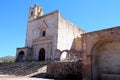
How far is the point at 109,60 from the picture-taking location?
12203 millimetres

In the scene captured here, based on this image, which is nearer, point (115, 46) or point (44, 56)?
point (115, 46)

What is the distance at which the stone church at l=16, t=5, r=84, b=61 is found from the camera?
26219 mm

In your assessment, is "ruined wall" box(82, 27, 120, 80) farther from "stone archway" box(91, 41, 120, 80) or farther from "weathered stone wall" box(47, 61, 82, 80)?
"weathered stone wall" box(47, 61, 82, 80)

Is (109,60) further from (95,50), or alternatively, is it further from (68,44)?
(68,44)

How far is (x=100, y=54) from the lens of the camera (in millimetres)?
12812

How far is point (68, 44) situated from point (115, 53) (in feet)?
56.5

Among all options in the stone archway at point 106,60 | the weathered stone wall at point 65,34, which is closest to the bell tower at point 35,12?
the weathered stone wall at point 65,34

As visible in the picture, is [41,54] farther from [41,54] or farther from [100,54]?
[100,54]

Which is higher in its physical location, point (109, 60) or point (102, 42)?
point (102, 42)

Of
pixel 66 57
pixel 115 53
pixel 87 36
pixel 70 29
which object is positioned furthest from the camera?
pixel 70 29

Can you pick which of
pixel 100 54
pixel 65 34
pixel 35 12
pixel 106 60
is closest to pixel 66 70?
pixel 100 54

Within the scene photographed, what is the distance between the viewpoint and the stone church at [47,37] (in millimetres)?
26219

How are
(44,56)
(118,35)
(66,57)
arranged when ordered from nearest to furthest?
(118,35) → (66,57) → (44,56)

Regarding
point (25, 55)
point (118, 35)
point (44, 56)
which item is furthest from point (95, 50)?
point (25, 55)
